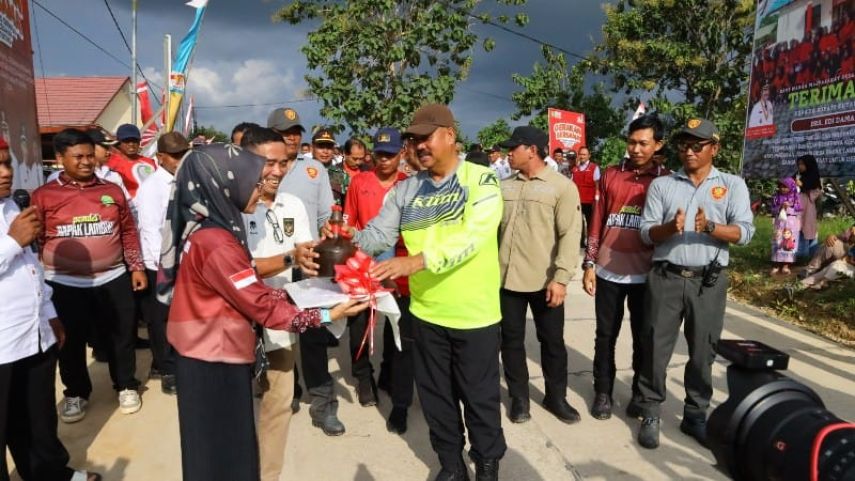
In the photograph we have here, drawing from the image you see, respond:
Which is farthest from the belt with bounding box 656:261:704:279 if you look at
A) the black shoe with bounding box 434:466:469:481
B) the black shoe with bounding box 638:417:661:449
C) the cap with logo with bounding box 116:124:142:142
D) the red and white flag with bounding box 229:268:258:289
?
Answer: the cap with logo with bounding box 116:124:142:142

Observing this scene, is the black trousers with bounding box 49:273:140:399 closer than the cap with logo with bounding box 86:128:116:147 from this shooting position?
Yes

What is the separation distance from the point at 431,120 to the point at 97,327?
294cm

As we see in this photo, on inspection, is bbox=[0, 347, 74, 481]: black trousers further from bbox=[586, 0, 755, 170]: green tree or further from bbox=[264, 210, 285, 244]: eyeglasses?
bbox=[586, 0, 755, 170]: green tree

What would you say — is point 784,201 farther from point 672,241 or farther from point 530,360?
point 672,241

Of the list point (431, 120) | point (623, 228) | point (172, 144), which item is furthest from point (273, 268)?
point (623, 228)

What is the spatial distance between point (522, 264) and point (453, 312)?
1.02 m

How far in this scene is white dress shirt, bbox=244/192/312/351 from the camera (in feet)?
9.21

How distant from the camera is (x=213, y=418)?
196cm

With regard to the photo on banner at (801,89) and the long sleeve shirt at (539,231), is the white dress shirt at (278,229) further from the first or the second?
the photo on banner at (801,89)

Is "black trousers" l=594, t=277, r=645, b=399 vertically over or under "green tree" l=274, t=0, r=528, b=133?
under

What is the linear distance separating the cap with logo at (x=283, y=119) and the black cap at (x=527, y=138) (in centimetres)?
143

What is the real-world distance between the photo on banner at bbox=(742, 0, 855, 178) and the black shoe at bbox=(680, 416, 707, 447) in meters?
3.37

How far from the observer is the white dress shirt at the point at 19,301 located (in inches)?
92.3

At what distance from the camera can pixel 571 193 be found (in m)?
3.43
